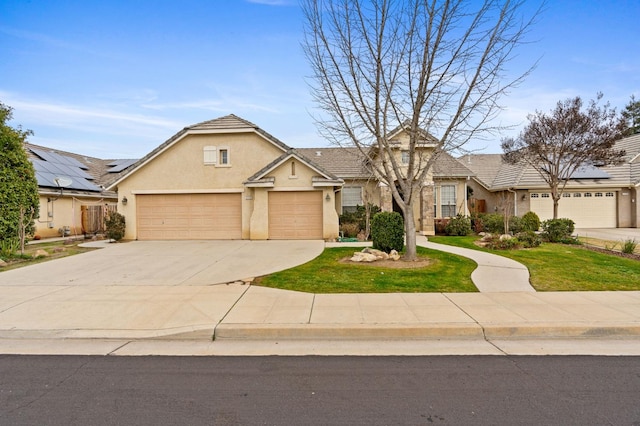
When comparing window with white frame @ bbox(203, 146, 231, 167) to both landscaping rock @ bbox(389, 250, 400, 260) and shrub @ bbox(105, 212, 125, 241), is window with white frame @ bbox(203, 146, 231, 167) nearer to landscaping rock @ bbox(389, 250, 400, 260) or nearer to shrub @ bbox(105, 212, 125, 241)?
shrub @ bbox(105, 212, 125, 241)

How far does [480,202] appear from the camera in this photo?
24.3 meters

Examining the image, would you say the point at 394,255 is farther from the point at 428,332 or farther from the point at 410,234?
the point at 428,332

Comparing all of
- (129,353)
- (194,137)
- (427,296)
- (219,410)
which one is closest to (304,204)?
(194,137)

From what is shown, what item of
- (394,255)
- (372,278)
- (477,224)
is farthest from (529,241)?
(372,278)

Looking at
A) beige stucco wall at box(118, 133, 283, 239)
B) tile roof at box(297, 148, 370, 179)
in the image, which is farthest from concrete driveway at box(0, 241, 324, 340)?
tile roof at box(297, 148, 370, 179)

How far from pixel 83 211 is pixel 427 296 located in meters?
21.9

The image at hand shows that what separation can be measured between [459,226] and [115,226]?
54.8 ft

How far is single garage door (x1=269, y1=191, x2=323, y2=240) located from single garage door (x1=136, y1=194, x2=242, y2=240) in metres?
1.86

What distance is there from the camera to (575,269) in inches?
370

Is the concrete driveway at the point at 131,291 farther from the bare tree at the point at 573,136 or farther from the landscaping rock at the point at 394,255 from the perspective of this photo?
the bare tree at the point at 573,136

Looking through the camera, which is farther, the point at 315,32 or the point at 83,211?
the point at 83,211

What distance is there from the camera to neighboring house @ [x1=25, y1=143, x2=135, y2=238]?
19.1 m

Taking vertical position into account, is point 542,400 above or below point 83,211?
below

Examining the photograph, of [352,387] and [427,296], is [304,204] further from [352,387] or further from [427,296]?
[352,387]
